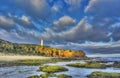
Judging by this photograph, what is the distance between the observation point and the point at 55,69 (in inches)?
2896

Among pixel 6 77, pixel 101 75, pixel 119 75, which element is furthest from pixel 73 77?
pixel 6 77

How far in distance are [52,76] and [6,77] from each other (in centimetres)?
1000

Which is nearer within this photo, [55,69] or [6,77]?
[6,77]

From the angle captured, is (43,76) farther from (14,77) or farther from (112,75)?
(112,75)

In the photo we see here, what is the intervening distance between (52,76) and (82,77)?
6.41m

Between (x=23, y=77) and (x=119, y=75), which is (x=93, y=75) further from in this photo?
(x=23, y=77)

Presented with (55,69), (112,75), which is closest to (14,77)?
(55,69)

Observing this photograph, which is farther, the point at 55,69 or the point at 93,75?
the point at 55,69

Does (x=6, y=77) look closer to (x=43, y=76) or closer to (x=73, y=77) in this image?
(x=43, y=76)

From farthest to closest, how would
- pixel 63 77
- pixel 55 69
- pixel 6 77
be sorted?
pixel 55 69, pixel 6 77, pixel 63 77

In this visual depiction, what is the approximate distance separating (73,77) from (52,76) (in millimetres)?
4482

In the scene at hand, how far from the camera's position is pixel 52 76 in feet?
189

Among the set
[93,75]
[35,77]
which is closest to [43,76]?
[35,77]

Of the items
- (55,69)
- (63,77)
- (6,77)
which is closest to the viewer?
(63,77)
